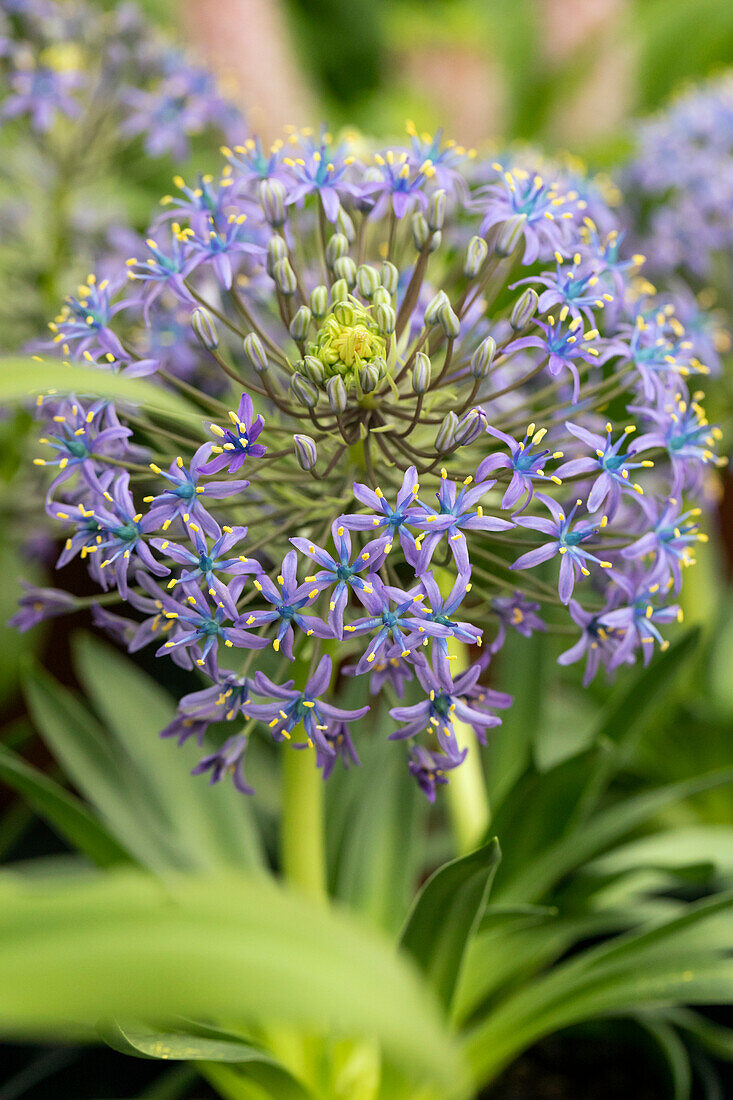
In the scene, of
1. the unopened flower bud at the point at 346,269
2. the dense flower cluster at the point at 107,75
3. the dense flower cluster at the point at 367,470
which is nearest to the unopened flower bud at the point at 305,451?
the dense flower cluster at the point at 367,470

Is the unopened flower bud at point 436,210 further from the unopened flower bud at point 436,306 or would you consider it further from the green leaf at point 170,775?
the green leaf at point 170,775

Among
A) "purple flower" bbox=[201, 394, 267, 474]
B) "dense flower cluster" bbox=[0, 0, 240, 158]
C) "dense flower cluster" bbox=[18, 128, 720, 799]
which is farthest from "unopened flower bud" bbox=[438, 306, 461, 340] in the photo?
"dense flower cluster" bbox=[0, 0, 240, 158]

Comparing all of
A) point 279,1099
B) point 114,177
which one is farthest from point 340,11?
point 279,1099

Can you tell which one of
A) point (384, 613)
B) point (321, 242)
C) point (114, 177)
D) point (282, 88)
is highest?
point (282, 88)

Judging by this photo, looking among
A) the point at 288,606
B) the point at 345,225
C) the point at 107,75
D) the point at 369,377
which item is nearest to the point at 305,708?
the point at 288,606

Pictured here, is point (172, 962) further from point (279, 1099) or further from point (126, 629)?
point (279, 1099)

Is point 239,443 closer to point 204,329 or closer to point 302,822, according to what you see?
point 204,329

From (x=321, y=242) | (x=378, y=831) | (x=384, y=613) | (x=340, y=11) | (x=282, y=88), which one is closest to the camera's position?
(x=384, y=613)

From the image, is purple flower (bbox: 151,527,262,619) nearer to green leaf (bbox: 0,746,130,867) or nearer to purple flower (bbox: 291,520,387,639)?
purple flower (bbox: 291,520,387,639)
